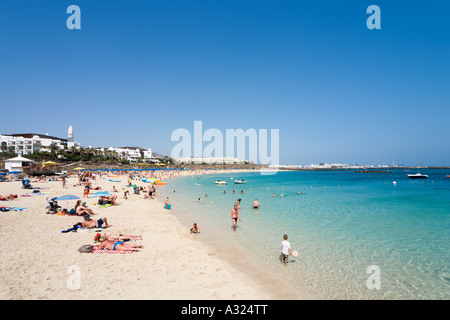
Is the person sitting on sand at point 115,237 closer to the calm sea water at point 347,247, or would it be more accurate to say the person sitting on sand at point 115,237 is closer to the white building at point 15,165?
the calm sea water at point 347,247

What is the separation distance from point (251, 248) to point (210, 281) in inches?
144

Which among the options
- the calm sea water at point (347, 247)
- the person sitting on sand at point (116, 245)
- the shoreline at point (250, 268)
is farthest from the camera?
the person sitting on sand at point (116, 245)

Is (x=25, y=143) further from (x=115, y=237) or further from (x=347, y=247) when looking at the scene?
(x=347, y=247)

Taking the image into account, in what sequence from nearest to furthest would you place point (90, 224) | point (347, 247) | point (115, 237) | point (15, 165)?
1. point (115, 237)
2. point (347, 247)
3. point (90, 224)
4. point (15, 165)

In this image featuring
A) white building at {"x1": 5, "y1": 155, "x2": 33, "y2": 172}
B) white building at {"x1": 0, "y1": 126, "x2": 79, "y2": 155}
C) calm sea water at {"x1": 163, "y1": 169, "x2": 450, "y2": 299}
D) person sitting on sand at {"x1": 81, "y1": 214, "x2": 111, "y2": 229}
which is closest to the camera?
calm sea water at {"x1": 163, "y1": 169, "x2": 450, "y2": 299}

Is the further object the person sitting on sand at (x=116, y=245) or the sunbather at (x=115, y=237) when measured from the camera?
the sunbather at (x=115, y=237)

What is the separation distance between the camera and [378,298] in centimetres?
598

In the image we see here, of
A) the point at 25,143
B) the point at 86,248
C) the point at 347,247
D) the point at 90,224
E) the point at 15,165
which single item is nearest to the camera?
the point at 86,248

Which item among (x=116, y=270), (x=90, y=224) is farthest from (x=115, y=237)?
(x=90, y=224)

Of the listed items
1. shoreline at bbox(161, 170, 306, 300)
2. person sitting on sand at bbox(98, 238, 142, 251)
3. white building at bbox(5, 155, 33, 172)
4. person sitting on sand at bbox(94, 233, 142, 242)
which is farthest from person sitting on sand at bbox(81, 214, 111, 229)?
white building at bbox(5, 155, 33, 172)

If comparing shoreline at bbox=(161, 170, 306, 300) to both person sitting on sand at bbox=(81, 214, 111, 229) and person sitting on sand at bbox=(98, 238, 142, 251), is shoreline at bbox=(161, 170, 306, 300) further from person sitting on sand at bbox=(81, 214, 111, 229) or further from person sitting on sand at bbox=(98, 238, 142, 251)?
person sitting on sand at bbox=(81, 214, 111, 229)

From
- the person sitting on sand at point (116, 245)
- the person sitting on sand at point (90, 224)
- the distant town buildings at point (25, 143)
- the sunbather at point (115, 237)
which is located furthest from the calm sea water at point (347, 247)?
the distant town buildings at point (25, 143)
